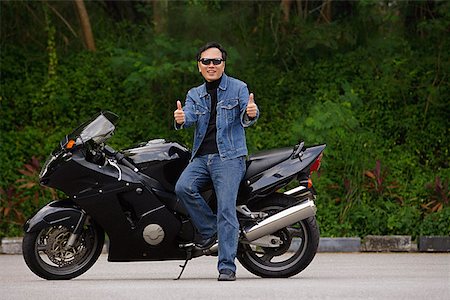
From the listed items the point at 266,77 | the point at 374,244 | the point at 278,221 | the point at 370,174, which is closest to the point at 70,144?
the point at 278,221

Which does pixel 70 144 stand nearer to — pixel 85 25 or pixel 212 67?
pixel 212 67

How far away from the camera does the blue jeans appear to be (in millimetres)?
10867

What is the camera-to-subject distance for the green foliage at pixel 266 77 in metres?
20.5

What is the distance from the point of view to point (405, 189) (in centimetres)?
1881

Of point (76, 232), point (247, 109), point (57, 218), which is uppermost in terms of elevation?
point (247, 109)

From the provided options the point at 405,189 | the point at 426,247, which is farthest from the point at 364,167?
the point at 426,247

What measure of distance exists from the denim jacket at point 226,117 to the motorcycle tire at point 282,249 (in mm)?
587

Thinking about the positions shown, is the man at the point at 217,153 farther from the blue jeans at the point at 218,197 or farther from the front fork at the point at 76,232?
the front fork at the point at 76,232

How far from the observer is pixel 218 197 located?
432 inches

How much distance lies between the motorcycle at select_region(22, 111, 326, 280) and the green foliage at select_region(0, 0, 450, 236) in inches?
301

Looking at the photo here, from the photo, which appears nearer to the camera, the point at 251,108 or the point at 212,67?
the point at 251,108

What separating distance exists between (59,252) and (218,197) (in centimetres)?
152

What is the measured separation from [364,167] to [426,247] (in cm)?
273

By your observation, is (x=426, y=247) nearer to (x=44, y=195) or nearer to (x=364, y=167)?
(x=364, y=167)
